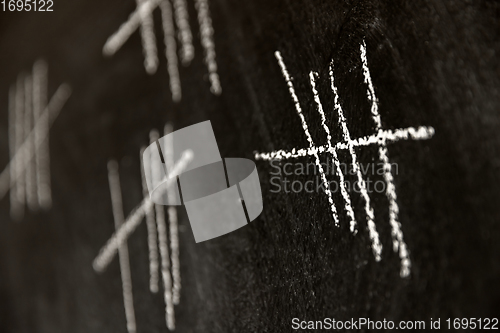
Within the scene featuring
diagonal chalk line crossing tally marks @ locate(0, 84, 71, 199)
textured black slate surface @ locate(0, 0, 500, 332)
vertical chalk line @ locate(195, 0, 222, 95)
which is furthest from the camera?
diagonal chalk line crossing tally marks @ locate(0, 84, 71, 199)

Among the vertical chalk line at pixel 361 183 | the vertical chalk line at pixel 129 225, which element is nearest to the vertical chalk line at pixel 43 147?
the vertical chalk line at pixel 129 225

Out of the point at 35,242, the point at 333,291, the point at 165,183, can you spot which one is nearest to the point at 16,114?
the point at 35,242

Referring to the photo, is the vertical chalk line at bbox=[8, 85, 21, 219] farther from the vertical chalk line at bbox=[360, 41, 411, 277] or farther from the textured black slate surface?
the vertical chalk line at bbox=[360, 41, 411, 277]

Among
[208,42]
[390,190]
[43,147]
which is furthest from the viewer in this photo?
[43,147]

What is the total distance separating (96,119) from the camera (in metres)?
0.35

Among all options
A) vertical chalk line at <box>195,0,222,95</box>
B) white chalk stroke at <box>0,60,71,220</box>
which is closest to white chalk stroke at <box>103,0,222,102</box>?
vertical chalk line at <box>195,0,222,95</box>

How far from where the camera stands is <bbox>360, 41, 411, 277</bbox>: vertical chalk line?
0.50 feet

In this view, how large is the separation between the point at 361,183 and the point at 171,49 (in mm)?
169

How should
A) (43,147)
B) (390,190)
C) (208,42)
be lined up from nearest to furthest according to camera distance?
(390,190) < (208,42) < (43,147)

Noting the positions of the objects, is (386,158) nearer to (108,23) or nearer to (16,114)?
(108,23)

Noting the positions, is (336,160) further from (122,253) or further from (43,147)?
(43,147)

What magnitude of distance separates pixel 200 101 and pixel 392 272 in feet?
0.49

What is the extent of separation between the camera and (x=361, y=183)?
6.7 inches

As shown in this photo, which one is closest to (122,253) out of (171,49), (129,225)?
(129,225)
